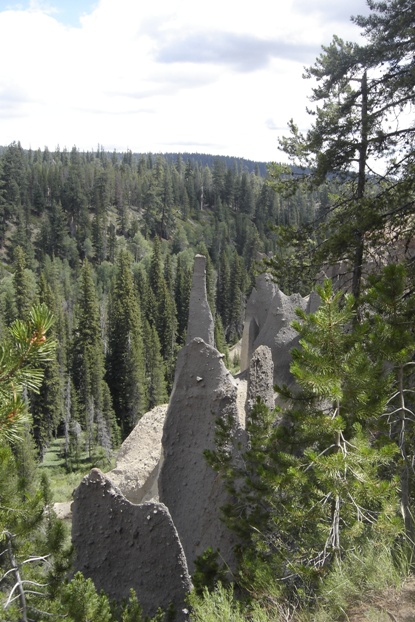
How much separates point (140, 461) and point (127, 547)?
625 centimetres

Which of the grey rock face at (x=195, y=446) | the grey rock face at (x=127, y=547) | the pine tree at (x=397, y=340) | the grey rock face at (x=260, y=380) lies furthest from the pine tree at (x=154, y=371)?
the pine tree at (x=397, y=340)

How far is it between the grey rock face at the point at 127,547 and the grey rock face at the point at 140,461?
473 centimetres

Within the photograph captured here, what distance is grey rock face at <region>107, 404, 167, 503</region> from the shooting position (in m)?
13.2

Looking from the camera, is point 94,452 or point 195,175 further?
point 195,175

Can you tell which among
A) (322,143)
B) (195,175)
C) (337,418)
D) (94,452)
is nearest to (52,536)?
(337,418)

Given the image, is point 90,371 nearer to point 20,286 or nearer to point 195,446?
point 20,286

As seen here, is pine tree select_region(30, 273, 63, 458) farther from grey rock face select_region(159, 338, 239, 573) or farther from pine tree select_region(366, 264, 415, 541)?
pine tree select_region(366, 264, 415, 541)

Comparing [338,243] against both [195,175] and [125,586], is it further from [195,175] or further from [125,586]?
[195,175]

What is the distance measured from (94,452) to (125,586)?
3282 cm

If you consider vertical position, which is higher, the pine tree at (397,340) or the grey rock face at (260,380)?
the pine tree at (397,340)

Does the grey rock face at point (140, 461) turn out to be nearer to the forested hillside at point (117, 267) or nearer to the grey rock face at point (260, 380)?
the grey rock face at point (260, 380)

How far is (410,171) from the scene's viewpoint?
29.9ft

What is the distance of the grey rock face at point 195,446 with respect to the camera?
352 inches

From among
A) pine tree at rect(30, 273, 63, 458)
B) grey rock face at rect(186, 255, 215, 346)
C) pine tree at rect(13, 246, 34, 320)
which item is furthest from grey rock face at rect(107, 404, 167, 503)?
pine tree at rect(13, 246, 34, 320)
